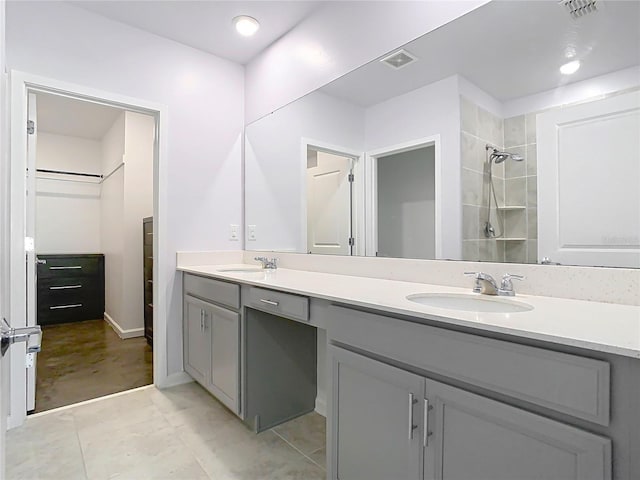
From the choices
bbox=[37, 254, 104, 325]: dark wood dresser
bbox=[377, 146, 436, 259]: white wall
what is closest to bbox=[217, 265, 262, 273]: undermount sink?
bbox=[377, 146, 436, 259]: white wall

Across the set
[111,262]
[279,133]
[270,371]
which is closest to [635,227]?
[270,371]

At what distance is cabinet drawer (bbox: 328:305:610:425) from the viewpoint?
2.45 ft

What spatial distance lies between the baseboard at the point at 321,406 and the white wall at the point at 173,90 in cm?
109

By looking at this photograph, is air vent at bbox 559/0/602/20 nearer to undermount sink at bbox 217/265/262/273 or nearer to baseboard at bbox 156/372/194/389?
undermount sink at bbox 217/265/262/273

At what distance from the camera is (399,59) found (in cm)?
181

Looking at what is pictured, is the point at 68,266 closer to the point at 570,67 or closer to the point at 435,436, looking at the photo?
the point at 435,436

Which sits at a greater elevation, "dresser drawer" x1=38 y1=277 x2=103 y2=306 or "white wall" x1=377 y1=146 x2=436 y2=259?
"white wall" x1=377 y1=146 x2=436 y2=259

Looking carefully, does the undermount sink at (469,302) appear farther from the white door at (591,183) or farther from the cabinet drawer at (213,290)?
the cabinet drawer at (213,290)

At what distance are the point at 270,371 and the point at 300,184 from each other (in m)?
1.22

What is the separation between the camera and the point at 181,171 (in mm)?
2627

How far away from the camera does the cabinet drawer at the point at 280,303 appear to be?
1468mm

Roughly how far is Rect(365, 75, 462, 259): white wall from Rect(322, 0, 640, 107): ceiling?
6cm

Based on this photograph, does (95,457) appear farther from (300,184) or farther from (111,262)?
(111,262)

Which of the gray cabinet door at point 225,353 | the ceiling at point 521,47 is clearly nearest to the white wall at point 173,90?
the gray cabinet door at point 225,353
